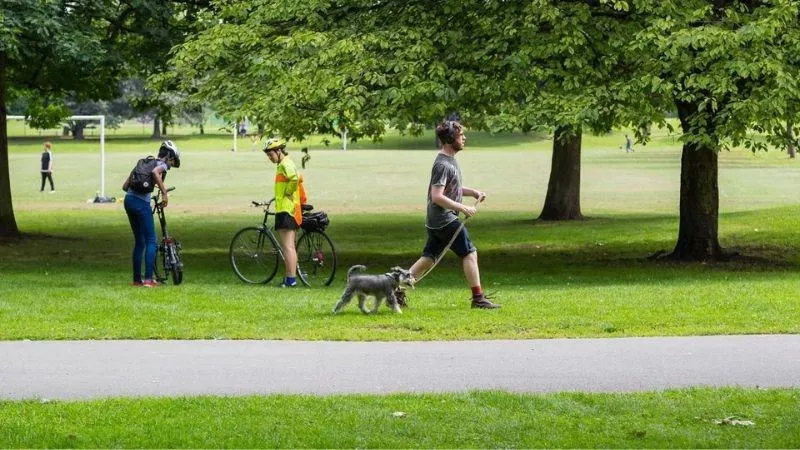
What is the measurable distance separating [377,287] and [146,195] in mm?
4169

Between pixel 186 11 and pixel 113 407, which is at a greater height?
pixel 186 11

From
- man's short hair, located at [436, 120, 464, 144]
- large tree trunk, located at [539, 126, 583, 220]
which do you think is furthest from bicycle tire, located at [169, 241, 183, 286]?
large tree trunk, located at [539, 126, 583, 220]

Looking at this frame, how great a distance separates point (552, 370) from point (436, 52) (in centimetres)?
904

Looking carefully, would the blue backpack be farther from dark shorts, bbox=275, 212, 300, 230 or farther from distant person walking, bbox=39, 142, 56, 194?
distant person walking, bbox=39, 142, 56, 194

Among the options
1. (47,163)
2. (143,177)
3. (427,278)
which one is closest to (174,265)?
(143,177)

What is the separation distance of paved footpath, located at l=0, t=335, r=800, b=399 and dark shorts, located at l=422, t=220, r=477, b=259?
2135 millimetres

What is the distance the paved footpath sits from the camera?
30.2 ft

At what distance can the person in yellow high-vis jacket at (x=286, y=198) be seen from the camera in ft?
50.6

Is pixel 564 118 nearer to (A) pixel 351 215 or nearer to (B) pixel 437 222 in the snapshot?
(B) pixel 437 222

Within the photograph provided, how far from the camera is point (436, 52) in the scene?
721 inches

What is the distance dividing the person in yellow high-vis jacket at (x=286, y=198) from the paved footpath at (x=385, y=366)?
14.5ft

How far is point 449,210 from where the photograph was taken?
1311cm

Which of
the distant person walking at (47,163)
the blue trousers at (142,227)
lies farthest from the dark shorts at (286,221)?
the distant person walking at (47,163)

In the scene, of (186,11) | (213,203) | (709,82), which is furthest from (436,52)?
(213,203)
